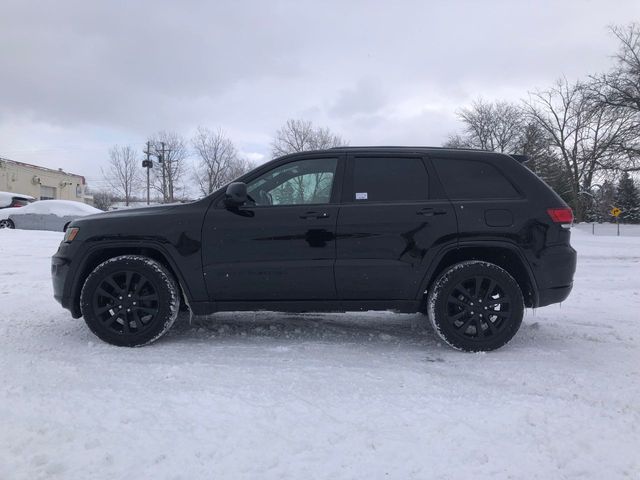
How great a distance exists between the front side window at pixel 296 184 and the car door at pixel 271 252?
103mm

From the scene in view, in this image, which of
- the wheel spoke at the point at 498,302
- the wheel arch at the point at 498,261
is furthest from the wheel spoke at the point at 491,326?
the wheel arch at the point at 498,261

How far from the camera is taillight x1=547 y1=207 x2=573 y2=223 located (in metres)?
4.10

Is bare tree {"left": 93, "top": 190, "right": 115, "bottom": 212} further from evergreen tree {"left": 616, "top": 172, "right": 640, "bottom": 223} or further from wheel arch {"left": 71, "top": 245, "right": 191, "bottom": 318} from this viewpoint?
wheel arch {"left": 71, "top": 245, "right": 191, "bottom": 318}

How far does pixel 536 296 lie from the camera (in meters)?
4.09

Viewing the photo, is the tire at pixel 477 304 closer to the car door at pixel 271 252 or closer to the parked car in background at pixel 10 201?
the car door at pixel 271 252

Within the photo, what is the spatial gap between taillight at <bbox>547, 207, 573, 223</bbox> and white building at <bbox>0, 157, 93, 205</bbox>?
44.1 metres

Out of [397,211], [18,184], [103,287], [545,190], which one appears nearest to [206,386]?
[103,287]

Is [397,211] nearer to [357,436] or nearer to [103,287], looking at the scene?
[357,436]

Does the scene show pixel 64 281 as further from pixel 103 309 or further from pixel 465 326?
pixel 465 326

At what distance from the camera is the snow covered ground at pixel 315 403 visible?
247 centimetres

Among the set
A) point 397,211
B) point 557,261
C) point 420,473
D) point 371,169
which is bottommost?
point 420,473

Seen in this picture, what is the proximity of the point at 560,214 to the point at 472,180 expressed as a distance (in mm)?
772

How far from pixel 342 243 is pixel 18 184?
4544 cm

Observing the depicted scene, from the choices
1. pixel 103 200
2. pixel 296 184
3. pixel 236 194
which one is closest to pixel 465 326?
pixel 296 184
